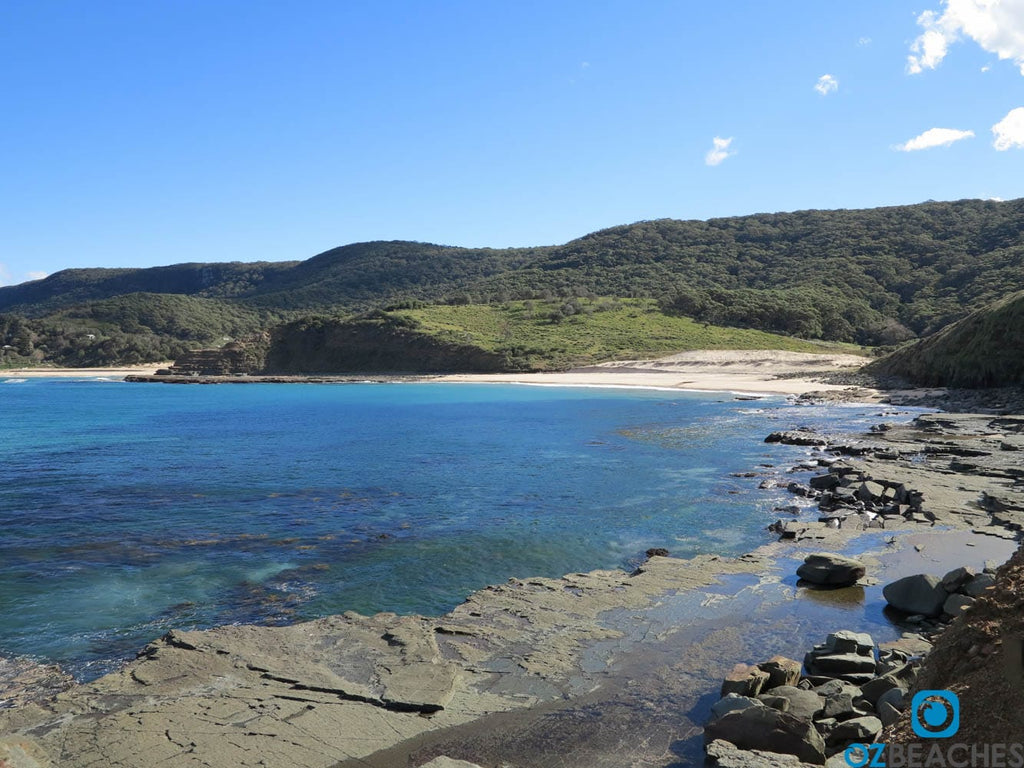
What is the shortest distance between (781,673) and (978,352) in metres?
42.5

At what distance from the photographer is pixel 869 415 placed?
40.0m

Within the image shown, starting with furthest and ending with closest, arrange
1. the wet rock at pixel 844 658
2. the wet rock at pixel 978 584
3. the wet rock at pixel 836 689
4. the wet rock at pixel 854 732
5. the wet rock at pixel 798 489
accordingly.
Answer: the wet rock at pixel 798 489 → the wet rock at pixel 978 584 → the wet rock at pixel 844 658 → the wet rock at pixel 836 689 → the wet rock at pixel 854 732

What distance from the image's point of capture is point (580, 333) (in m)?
95.1

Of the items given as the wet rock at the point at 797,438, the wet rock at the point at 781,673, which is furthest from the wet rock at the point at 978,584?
the wet rock at the point at 797,438

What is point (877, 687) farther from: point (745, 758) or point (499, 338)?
point (499, 338)

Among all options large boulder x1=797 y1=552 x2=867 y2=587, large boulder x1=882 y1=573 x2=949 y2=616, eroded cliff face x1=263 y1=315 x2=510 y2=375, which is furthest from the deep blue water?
eroded cliff face x1=263 y1=315 x2=510 y2=375

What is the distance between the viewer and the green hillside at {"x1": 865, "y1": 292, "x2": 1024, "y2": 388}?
39719 mm

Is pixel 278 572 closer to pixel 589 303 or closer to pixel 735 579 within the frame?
pixel 735 579

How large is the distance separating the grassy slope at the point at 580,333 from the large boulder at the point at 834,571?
70533 millimetres

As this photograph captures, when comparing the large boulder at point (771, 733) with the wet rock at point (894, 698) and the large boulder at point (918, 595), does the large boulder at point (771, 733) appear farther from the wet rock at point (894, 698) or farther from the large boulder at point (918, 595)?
the large boulder at point (918, 595)

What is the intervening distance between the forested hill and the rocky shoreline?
83413 mm

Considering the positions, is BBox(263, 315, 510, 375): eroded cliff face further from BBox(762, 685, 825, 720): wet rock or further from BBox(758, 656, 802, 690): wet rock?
BBox(762, 685, 825, 720): wet rock

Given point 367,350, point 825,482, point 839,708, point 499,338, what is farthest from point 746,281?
point 839,708

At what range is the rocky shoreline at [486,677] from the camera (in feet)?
24.6
